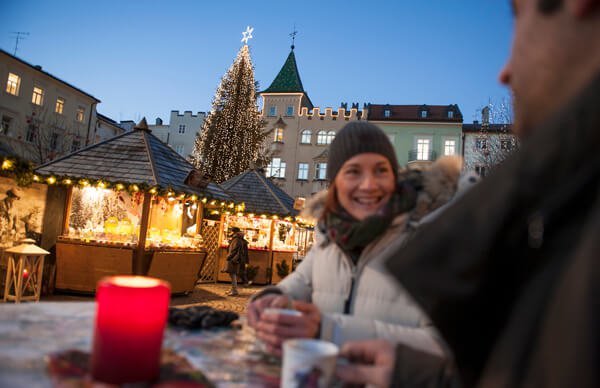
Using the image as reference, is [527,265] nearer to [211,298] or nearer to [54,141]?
[211,298]

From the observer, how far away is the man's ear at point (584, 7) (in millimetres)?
524

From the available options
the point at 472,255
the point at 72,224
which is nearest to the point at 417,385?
the point at 472,255

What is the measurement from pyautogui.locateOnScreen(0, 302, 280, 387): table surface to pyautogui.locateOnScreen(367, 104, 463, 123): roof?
114 ft

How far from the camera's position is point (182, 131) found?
4447 centimetres

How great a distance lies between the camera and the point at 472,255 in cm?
51

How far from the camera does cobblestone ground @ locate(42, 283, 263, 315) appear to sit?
8.59 metres

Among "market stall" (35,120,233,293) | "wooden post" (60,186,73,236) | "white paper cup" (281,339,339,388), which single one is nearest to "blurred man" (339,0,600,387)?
"white paper cup" (281,339,339,388)

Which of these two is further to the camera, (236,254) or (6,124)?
(6,124)

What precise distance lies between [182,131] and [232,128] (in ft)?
72.3

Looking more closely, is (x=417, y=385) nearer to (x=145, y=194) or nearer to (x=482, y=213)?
(x=482, y=213)

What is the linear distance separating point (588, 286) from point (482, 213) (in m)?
0.13

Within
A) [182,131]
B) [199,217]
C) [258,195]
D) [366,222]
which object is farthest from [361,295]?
[182,131]

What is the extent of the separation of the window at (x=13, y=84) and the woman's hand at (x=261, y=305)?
30671 millimetres

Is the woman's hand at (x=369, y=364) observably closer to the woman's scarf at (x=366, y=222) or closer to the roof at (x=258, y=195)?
the woman's scarf at (x=366, y=222)
